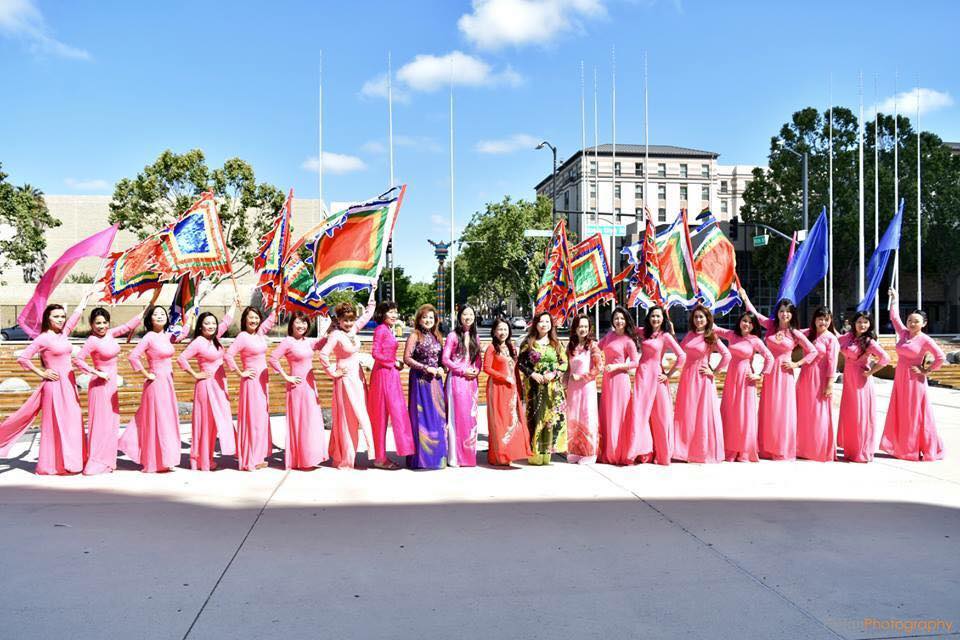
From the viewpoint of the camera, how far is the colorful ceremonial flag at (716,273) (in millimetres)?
10508

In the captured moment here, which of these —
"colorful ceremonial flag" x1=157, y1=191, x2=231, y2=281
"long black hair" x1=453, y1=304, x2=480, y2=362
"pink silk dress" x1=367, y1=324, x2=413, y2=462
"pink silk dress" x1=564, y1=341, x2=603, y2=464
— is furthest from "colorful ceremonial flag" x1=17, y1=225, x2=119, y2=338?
"pink silk dress" x1=564, y1=341, x2=603, y2=464

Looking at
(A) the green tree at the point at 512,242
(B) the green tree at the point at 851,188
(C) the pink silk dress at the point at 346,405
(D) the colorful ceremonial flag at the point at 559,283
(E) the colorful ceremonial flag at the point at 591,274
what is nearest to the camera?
(C) the pink silk dress at the point at 346,405

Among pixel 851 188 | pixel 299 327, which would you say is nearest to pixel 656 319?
pixel 299 327

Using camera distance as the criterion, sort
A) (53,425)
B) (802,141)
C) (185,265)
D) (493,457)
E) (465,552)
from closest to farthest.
A: (465,552) → (53,425) → (493,457) → (185,265) → (802,141)

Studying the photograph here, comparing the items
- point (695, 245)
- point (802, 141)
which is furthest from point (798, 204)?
point (695, 245)

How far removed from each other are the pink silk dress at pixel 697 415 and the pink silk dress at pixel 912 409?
2.12 meters

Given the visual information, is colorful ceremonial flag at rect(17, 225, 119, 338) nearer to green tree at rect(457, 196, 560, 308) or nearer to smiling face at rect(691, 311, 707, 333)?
smiling face at rect(691, 311, 707, 333)

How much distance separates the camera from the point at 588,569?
466 cm

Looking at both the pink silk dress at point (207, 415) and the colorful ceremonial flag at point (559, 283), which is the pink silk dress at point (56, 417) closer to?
the pink silk dress at point (207, 415)

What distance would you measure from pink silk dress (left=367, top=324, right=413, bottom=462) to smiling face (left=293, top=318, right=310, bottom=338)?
29.9 inches

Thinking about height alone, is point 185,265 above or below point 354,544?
above

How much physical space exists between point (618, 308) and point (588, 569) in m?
3.83

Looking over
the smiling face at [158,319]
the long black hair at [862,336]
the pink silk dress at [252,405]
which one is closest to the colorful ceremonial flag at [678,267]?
the long black hair at [862,336]

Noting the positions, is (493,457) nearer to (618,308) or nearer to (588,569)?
(618,308)
